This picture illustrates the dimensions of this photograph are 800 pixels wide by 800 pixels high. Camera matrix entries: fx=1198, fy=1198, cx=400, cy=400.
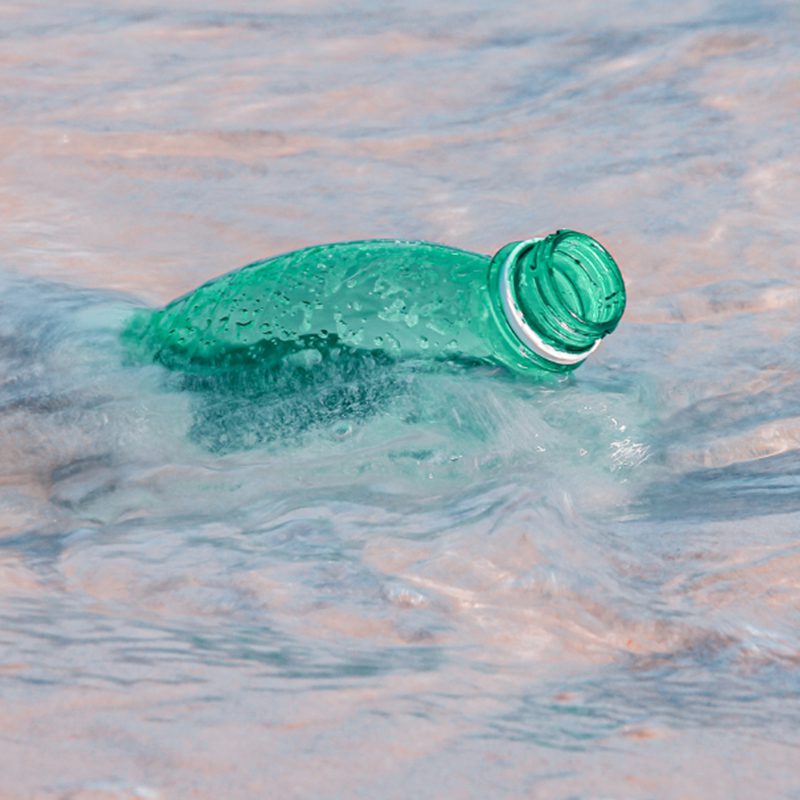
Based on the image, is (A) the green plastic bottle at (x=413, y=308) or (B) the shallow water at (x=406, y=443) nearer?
(B) the shallow water at (x=406, y=443)

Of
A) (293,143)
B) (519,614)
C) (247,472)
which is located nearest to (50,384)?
(247,472)

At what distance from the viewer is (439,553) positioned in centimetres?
156

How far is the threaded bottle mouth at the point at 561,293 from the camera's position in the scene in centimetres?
186

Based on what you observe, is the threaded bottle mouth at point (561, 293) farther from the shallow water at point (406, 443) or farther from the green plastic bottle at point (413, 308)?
the shallow water at point (406, 443)

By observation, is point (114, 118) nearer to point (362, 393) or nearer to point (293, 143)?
point (293, 143)

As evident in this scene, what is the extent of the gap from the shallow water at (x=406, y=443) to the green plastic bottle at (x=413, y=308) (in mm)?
74

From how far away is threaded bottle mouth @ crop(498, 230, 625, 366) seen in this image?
1858 mm

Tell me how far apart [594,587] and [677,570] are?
0.14m

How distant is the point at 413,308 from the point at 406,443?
22cm

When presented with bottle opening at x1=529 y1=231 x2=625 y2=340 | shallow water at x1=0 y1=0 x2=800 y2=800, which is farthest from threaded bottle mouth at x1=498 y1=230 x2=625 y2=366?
shallow water at x1=0 y1=0 x2=800 y2=800

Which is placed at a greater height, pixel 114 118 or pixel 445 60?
pixel 445 60

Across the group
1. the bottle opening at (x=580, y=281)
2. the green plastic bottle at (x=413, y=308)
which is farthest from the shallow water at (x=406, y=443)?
the bottle opening at (x=580, y=281)

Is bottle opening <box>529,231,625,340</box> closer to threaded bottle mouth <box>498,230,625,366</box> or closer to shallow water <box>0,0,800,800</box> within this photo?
threaded bottle mouth <box>498,230,625,366</box>

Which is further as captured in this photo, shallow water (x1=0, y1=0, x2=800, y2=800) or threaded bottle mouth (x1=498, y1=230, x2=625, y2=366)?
threaded bottle mouth (x1=498, y1=230, x2=625, y2=366)
